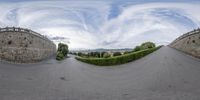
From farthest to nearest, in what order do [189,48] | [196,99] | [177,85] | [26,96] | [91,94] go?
[189,48]
[177,85]
[91,94]
[26,96]
[196,99]

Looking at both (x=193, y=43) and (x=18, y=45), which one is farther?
(x=18, y=45)

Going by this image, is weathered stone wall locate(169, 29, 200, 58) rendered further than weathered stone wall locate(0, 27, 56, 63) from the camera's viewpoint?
No

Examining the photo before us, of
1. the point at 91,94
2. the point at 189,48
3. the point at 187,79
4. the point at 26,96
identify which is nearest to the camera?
the point at 26,96

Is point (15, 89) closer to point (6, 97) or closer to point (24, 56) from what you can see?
point (6, 97)

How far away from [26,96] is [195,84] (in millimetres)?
15929

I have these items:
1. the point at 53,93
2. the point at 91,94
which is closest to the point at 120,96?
the point at 91,94

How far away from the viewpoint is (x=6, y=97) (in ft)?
74.0

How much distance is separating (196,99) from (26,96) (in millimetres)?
12232

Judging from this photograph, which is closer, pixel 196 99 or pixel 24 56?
pixel 196 99

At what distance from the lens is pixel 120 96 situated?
24.2 meters

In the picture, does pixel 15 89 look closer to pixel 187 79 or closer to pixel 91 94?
pixel 91 94

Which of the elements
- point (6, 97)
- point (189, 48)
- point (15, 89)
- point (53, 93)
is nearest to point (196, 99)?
point (53, 93)

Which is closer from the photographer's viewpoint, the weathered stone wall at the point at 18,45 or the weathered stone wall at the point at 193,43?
the weathered stone wall at the point at 193,43

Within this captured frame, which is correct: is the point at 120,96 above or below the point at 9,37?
below
